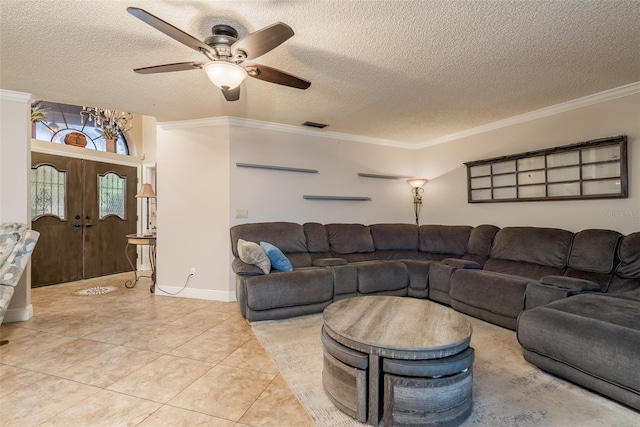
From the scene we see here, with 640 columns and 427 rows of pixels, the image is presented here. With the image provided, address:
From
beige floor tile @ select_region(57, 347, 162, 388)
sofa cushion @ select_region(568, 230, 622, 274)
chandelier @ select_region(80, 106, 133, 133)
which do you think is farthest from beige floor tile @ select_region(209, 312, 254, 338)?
chandelier @ select_region(80, 106, 133, 133)

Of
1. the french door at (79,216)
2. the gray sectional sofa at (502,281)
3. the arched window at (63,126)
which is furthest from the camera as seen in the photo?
the arched window at (63,126)

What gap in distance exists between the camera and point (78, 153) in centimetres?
501

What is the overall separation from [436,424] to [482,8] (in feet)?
7.82

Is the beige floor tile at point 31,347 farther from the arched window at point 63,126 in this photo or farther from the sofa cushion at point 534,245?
the sofa cushion at point 534,245

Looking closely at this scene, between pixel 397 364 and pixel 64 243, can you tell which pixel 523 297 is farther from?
pixel 64 243

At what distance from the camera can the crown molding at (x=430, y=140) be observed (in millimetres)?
3098

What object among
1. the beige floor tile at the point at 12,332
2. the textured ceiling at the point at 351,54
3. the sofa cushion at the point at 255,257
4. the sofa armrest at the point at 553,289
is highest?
the textured ceiling at the point at 351,54

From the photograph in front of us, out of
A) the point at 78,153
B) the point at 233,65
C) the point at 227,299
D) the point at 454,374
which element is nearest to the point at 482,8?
the point at 233,65

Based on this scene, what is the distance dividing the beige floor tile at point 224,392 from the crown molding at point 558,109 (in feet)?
13.4

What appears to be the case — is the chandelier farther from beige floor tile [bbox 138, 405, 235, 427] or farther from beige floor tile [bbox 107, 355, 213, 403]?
beige floor tile [bbox 138, 405, 235, 427]

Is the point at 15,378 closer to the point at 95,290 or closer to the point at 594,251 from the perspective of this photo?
the point at 95,290

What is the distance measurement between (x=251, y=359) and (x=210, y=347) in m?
0.44

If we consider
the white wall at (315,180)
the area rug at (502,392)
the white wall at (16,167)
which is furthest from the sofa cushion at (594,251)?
the white wall at (16,167)

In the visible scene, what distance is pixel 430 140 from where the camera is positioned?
5082 millimetres
